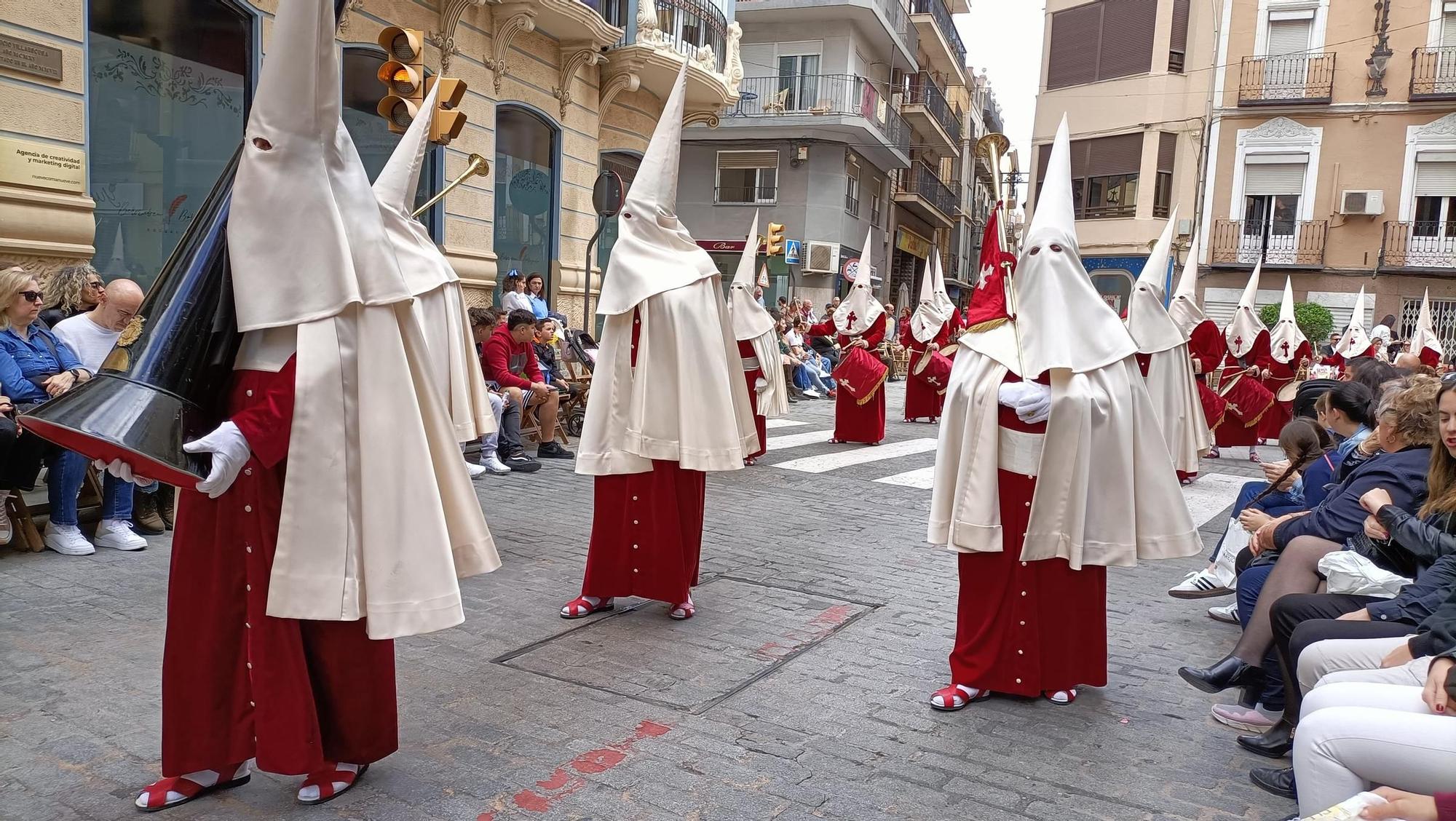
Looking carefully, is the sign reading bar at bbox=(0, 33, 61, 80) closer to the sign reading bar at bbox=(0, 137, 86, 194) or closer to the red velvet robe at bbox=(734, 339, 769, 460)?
the sign reading bar at bbox=(0, 137, 86, 194)

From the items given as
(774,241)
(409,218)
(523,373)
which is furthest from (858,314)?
(409,218)

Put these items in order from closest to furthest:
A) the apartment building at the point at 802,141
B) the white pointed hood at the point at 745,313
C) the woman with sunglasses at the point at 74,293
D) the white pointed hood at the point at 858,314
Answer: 1. the woman with sunglasses at the point at 74,293
2. the white pointed hood at the point at 745,313
3. the white pointed hood at the point at 858,314
4. the apartment building at the point at 802,141

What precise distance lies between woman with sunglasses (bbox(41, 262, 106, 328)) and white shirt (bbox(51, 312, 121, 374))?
0.42 meters

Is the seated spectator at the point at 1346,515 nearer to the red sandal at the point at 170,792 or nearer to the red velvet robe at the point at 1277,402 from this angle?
the red sandal at the point at 170,792

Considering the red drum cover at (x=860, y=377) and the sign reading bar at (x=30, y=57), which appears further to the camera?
the red drum cover at (x=860, y=377)

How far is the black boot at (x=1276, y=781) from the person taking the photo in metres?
3.66

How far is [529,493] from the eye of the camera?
888 cm

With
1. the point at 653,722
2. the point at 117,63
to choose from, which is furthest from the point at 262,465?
the point at 117,63

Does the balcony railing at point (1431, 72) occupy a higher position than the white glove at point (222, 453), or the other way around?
the balcony railing at point (1431, 72)

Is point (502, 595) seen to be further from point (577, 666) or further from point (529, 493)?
point (529, 493)

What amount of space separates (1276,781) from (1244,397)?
11004mm

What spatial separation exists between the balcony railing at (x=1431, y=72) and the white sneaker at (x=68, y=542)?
3163 cm

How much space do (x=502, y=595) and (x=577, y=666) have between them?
48.7 inches

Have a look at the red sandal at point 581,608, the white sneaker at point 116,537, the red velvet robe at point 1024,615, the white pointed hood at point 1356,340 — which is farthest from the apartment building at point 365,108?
the white pointed hood at point 1356,340
